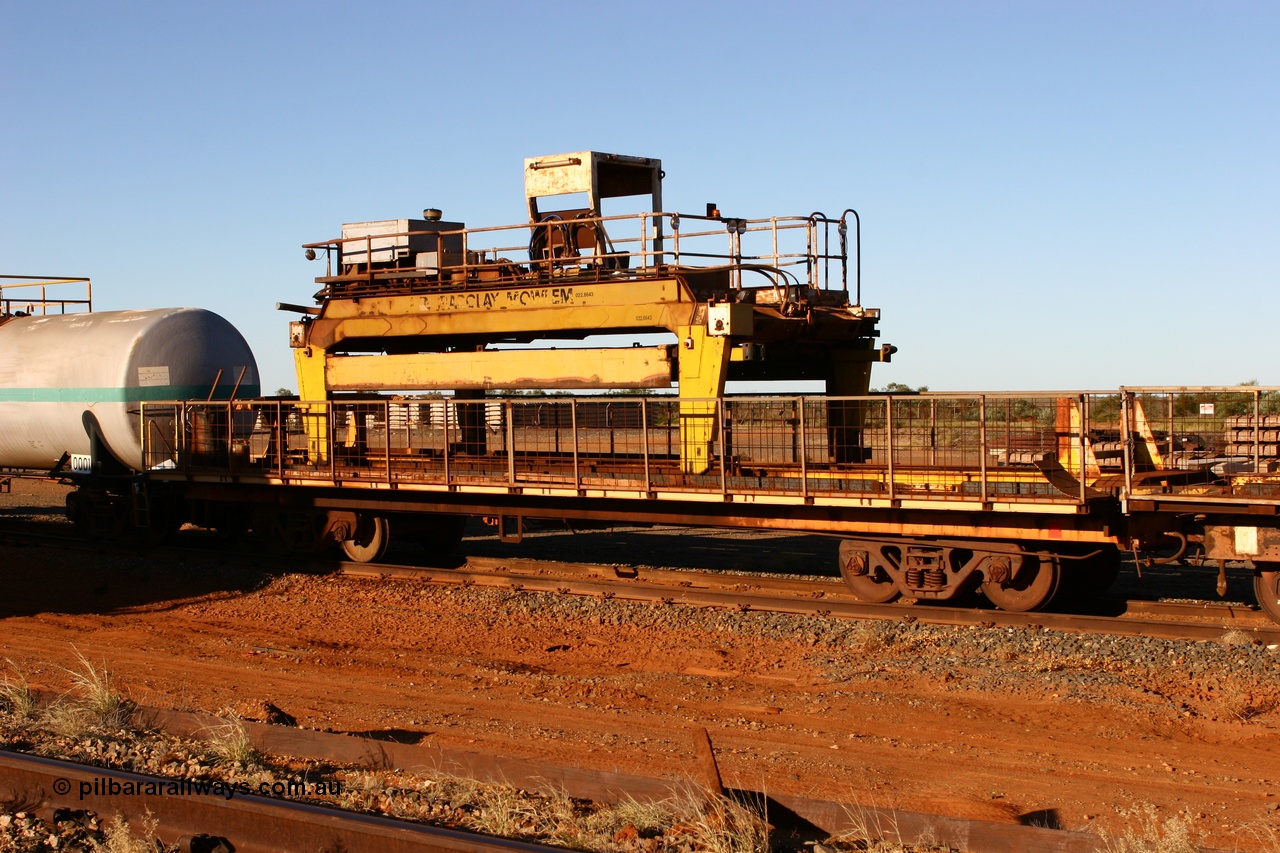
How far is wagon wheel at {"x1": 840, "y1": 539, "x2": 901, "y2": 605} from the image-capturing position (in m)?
12.4

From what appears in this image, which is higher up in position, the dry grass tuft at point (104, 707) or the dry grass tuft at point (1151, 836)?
the dry grass tuft at point (104, 707)

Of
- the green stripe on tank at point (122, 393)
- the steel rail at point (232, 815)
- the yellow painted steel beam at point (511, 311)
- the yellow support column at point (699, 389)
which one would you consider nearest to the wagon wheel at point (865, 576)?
the yellow support column at point (699, 389)

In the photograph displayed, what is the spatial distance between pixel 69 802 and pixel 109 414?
43.6 feet

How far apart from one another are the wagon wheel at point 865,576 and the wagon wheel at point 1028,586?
3.46ft

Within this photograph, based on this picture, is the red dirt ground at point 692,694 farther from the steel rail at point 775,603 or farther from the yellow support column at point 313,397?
the yellow support column at point 313,397

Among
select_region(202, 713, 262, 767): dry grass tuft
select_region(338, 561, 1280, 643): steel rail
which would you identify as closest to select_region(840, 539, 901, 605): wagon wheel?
select_region(338, 561, 1280, 643): steel rail

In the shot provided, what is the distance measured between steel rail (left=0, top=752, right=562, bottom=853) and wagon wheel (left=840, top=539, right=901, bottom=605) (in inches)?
306

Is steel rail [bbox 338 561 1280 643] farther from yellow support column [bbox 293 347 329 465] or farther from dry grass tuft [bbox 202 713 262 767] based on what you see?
dry grass tuft [bbox 202 713 262 767]

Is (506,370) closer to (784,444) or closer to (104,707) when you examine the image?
(784,444)

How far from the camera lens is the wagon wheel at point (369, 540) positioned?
16125 millimetres

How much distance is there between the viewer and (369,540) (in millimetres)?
16312

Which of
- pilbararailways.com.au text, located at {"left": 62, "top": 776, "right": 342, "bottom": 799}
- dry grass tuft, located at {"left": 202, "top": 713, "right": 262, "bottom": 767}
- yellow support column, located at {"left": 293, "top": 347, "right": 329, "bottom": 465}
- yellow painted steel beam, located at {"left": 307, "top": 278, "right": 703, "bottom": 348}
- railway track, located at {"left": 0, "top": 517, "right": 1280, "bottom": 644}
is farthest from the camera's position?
yellow support column, located at {"left": 293, "top": 347, "right": 329, "bottom": 465}

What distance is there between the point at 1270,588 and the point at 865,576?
395cm

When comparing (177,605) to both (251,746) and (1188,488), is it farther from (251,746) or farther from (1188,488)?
(1188,488)
